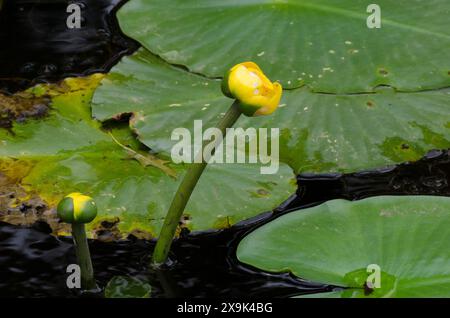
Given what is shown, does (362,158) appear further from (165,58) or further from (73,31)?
(73,31)

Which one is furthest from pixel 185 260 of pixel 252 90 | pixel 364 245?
pixel 252 90

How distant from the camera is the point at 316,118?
73.2 inches

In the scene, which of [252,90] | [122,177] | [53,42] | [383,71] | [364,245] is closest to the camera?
[252,90]

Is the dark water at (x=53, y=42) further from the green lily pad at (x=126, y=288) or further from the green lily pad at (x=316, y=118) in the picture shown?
the green lily pad at (x=126, y=288)

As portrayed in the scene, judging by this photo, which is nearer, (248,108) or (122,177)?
(248,108)

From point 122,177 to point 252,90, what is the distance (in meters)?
0.55

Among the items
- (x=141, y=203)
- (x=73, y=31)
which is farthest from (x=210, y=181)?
(x=73, y=31)

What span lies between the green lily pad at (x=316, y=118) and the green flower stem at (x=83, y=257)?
17.0 inches

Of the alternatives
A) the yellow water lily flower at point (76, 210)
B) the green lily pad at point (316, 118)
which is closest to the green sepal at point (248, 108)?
the yellow water lily flower at point (76, 210)

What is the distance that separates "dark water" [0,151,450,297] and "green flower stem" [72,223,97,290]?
0.12 ft

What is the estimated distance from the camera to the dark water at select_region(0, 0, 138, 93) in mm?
2129

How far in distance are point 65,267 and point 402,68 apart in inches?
37.9

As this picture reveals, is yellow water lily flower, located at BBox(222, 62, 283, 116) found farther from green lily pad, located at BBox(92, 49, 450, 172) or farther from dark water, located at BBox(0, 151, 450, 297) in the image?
green lily pad, located at BBox(92, 49, 450, 172)

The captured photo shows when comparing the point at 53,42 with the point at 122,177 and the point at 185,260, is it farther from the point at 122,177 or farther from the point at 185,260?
the point at 185,260
